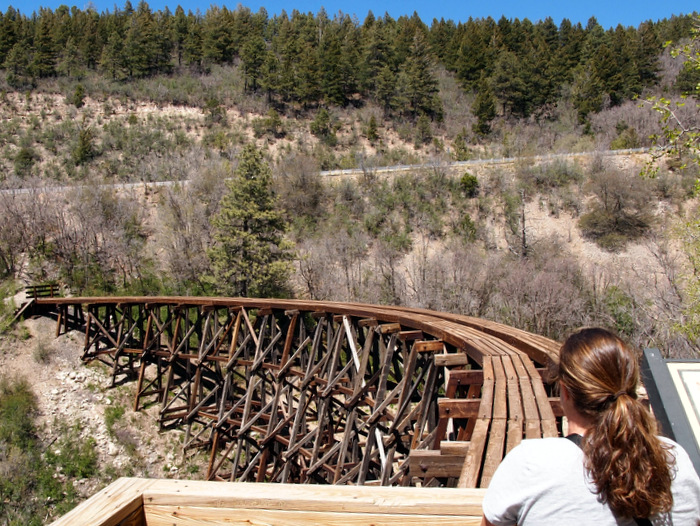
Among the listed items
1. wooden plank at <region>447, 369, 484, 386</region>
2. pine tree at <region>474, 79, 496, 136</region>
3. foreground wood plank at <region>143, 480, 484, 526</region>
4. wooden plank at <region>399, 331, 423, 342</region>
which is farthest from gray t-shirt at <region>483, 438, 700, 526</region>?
pine tree at <region>474, 79, 496, 136</region>

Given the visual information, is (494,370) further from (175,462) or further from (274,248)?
(274,248)

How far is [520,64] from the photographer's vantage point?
1903 inches

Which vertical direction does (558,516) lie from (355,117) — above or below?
below

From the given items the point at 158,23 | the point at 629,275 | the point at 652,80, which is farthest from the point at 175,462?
the point at 158,23

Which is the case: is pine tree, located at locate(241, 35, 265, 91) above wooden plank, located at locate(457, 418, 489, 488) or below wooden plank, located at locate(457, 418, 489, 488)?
above

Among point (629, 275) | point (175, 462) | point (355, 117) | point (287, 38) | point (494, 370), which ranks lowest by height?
point (175, 462)

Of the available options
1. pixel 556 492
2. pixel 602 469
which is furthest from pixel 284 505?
pixel 602 469

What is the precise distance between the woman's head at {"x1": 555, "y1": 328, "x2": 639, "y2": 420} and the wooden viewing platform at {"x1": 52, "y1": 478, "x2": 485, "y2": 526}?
447 mm

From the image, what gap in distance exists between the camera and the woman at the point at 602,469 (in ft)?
4.00

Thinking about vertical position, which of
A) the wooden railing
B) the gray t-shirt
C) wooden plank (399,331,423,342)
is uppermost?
the gray t-shirt

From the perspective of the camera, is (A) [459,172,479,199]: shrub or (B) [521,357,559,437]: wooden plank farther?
(A) [459,172,479,199]: shrub

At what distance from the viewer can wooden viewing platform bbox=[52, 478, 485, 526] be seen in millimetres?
1367

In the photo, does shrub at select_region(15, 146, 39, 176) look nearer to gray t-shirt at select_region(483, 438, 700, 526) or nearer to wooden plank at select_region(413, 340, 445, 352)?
wooden plank at select_region(413, 340, 445, 352)

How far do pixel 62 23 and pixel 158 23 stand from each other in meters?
10.9
